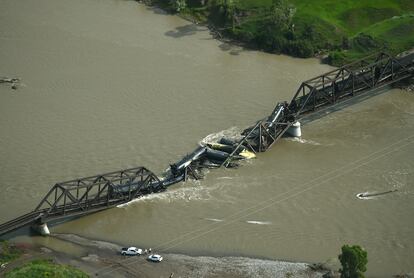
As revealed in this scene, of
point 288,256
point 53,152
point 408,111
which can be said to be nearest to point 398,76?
point 408,111

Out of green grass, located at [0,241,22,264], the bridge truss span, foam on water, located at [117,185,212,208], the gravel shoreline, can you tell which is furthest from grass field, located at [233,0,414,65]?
green grass, located at [0,241,22,264]

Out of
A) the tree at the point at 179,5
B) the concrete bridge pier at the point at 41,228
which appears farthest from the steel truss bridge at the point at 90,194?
the tree at the point at 179,5

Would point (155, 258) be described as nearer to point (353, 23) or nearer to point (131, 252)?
point (131, 252)

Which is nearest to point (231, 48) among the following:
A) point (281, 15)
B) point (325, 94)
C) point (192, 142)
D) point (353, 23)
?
point (281, 15)

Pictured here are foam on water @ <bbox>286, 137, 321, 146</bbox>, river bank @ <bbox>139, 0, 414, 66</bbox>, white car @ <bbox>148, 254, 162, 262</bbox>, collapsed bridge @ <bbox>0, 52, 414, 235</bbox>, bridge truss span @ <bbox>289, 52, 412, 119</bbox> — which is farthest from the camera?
river bank @ <bbox>139, 0, 414, 66</bbox>

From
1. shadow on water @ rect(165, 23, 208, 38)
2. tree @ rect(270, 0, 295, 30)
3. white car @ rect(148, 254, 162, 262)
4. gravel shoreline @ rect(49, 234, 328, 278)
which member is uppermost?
tree @ rect(270, 0, 295, 30)

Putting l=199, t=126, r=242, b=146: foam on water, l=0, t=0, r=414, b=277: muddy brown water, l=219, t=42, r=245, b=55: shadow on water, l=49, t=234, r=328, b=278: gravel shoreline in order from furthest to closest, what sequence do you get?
l=219, t=42, r=245, b=55: shadow on water
l=199, t=126, r=242, b=146: foam on water
l=0, t=0, r=414, b=277: muddy brown water
l=49, t=234, r=328, b=278: gravel shoreline

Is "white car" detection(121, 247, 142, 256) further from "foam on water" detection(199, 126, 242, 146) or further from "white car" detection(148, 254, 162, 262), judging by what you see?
"foam on water" detection(199, 126, 242, 146)
